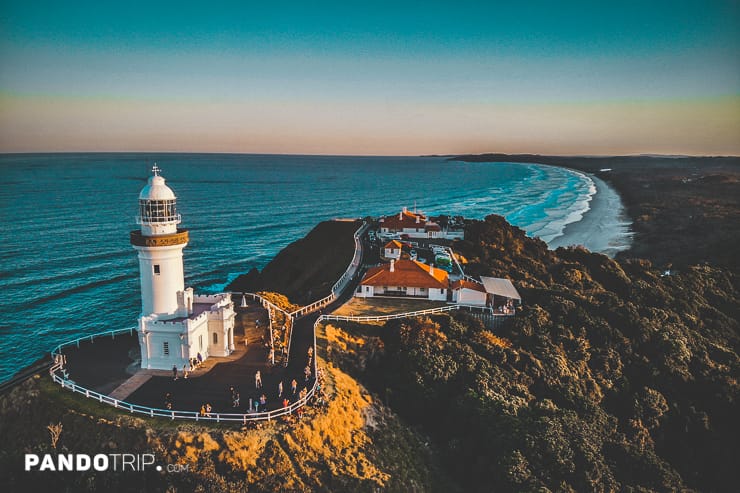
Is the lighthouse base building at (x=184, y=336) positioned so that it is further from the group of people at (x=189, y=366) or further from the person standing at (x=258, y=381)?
the person standing at (x=258, y=381)

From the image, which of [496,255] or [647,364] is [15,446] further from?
[496,255]

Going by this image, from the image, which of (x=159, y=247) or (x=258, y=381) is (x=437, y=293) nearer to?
(x=258, y=381)

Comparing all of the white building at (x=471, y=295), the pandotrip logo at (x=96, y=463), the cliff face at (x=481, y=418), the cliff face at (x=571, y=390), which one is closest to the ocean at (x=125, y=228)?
the pandotrip logo at (x=96, y=463)

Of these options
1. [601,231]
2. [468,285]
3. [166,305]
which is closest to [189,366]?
[166,305]

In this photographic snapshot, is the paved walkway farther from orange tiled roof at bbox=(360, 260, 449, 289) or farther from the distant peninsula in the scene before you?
the distant peninsula

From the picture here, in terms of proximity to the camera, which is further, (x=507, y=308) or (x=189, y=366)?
(x=507, y=308)

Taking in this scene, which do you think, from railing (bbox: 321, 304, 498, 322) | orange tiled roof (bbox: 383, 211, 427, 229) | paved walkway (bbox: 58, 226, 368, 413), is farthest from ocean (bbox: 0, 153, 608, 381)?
railing (bbox: 321, 304, 498, 322)

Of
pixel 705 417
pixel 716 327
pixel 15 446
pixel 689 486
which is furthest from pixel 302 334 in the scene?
pixel 716 327
